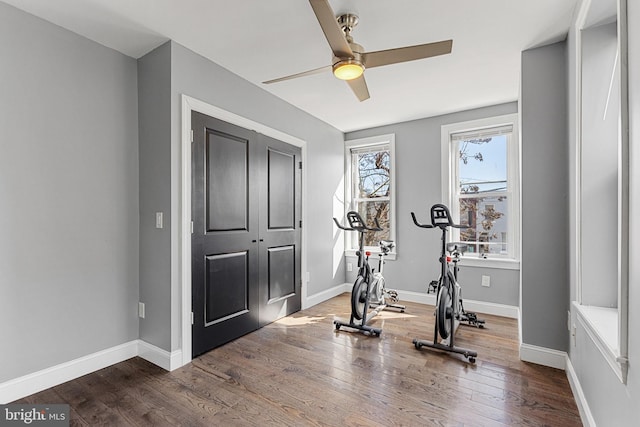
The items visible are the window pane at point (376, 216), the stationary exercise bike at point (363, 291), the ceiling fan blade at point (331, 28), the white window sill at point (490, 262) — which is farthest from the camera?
the window pane at point (376, 216)

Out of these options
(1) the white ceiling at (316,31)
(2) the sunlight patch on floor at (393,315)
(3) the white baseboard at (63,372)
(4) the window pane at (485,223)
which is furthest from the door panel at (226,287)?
(4) the window pane at (485,223)

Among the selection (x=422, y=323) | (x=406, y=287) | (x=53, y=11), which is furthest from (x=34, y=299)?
(x=406, y=287)

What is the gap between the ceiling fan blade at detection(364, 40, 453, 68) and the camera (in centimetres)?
175

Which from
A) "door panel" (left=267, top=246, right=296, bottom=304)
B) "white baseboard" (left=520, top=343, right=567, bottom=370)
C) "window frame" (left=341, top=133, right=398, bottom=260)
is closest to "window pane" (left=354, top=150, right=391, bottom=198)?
"window frame" (left=341, top=133, right=398, bottom=260)

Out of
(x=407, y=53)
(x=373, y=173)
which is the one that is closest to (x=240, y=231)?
(x=407, y=53)

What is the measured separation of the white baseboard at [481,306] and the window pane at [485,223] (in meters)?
0.63

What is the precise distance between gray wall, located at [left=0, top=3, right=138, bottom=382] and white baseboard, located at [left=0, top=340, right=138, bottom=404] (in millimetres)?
45

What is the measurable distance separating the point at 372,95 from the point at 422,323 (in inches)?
101

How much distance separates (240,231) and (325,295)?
1843mm

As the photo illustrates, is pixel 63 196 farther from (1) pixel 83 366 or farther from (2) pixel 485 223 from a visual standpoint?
(2) pixel 485 223

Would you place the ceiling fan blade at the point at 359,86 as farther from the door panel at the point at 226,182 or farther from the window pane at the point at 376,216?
the window pane at the point at 376,216

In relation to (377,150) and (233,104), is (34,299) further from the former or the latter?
(377,150)

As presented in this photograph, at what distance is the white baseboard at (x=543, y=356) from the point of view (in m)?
2.32

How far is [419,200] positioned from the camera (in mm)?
4191
